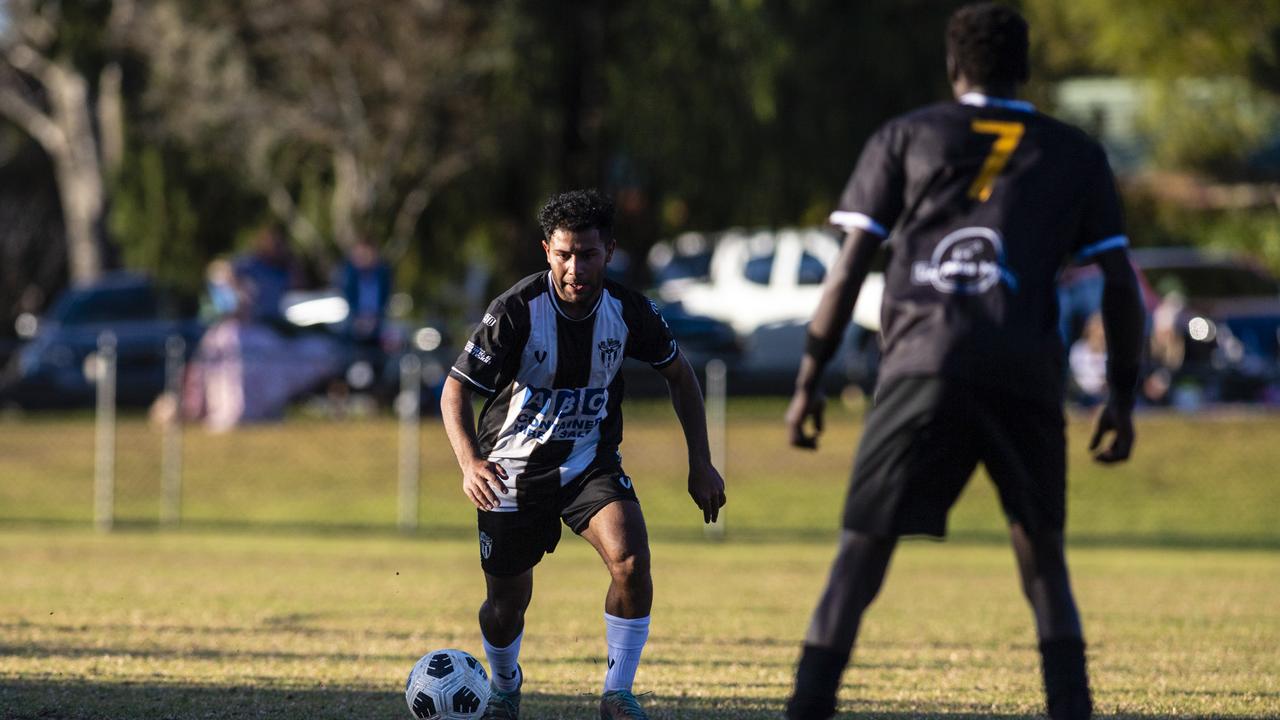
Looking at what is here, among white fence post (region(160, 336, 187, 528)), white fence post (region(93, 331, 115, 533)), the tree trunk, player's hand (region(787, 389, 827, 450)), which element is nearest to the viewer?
player's hand (region(787, 389, 827, 450))

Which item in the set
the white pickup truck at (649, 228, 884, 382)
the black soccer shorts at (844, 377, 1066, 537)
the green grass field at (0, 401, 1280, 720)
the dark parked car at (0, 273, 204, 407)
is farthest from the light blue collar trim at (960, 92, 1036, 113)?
the white pickup truck at (649, 228, 884, 382)

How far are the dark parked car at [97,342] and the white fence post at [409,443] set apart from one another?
5124 millimetres

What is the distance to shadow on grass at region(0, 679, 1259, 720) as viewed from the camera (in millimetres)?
6773

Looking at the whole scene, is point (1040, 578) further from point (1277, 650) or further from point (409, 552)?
point (409, 552)

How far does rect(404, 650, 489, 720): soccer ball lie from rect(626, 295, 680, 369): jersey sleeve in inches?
49.2

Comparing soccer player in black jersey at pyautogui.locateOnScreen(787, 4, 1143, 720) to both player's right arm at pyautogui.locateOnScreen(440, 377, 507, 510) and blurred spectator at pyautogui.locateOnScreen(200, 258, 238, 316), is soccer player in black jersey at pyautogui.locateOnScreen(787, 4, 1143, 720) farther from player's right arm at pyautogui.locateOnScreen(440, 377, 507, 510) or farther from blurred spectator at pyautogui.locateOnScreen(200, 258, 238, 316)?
blurred spectator at pyautogui.locateOnScreen(200, 258, 238, 316)

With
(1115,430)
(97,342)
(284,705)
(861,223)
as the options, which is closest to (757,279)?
(97,342)

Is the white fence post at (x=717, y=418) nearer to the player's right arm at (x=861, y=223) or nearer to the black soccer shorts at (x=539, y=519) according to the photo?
the black soccer shorts at (x=539, y=519)

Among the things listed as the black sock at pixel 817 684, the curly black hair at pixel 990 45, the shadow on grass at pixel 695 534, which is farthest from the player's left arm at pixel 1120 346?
the shadow on grass at pixel 695 534

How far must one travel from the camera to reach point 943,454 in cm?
513

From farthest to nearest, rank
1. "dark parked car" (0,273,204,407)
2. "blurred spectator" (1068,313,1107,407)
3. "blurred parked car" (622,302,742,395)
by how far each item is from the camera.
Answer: "blurred parked car" (622,302,742,395) → "dark parked car" (0,273,204,407) → "blurred spectator" (1068,313,1107,407)

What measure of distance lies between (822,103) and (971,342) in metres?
19.4

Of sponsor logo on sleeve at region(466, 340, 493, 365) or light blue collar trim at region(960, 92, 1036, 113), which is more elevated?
light blue collar trim at region(960, 92, 1036, 113)

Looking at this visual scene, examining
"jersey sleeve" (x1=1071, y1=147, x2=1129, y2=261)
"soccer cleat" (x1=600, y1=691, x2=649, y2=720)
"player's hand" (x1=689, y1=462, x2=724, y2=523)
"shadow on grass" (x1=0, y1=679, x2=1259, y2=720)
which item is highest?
"jersey sleeve" (x1=1071, y1=147, x2=1129, y2=261)
